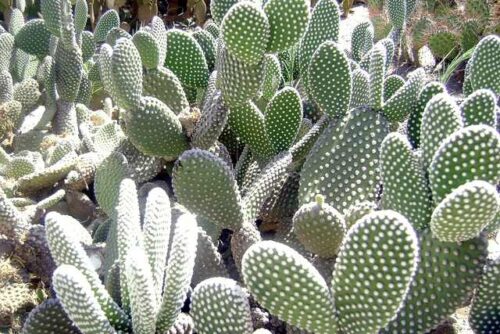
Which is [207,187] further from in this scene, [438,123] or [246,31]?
[438,123]

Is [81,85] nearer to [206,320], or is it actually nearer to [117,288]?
[117,288]

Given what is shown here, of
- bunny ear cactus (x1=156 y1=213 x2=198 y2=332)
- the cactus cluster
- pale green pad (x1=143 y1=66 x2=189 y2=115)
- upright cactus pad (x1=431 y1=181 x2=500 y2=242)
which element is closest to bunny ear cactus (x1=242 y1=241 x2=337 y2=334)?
the cactus cluster

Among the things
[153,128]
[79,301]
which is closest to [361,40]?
[153,128]

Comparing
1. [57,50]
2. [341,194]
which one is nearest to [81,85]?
[57,50]

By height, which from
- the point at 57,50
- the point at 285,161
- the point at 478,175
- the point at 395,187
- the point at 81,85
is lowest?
the point at 81,85

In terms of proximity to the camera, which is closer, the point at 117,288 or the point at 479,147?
the point at 479,147

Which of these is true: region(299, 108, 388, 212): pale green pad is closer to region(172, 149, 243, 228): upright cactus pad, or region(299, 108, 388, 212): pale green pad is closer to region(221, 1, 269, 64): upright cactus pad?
region(172, 149, 243, 228): upright cactus pad
